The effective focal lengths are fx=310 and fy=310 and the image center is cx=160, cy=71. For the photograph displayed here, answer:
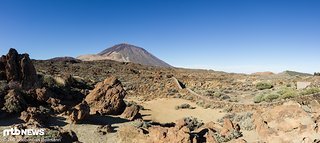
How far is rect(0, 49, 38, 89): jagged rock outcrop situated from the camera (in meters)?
20.1

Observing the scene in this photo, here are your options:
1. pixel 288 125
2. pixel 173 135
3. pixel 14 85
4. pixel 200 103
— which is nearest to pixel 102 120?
pixel 173 135

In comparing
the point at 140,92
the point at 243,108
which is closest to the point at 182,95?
the point at 140,92

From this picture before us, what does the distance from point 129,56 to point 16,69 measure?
125771mm

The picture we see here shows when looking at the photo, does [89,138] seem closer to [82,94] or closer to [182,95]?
[82,94]

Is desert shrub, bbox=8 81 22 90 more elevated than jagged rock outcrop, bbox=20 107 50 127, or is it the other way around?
desert shrub, bbox=8 81 22 90

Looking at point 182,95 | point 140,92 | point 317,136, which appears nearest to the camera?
point 317,136

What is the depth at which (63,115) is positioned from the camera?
1402cm

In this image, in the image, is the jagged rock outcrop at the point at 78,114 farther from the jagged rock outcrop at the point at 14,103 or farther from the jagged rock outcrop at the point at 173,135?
the jagged rock outcrop at the point at 14,103

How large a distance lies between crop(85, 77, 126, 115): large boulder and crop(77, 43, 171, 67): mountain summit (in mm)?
109303

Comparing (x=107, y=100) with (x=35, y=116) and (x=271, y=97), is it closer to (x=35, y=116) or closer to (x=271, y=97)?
(x=35, y=116)

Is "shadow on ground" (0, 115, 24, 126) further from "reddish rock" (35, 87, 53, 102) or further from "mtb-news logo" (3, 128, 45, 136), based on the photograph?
"reddish rock" (35, 87, 53, 102)

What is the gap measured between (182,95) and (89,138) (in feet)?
57.3

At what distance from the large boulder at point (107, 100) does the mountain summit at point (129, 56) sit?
109 metres

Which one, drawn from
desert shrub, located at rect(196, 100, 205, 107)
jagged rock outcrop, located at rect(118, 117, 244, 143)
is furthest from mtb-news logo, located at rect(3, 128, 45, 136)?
desert shrub, located at rect(196, 100, 205, 107)
